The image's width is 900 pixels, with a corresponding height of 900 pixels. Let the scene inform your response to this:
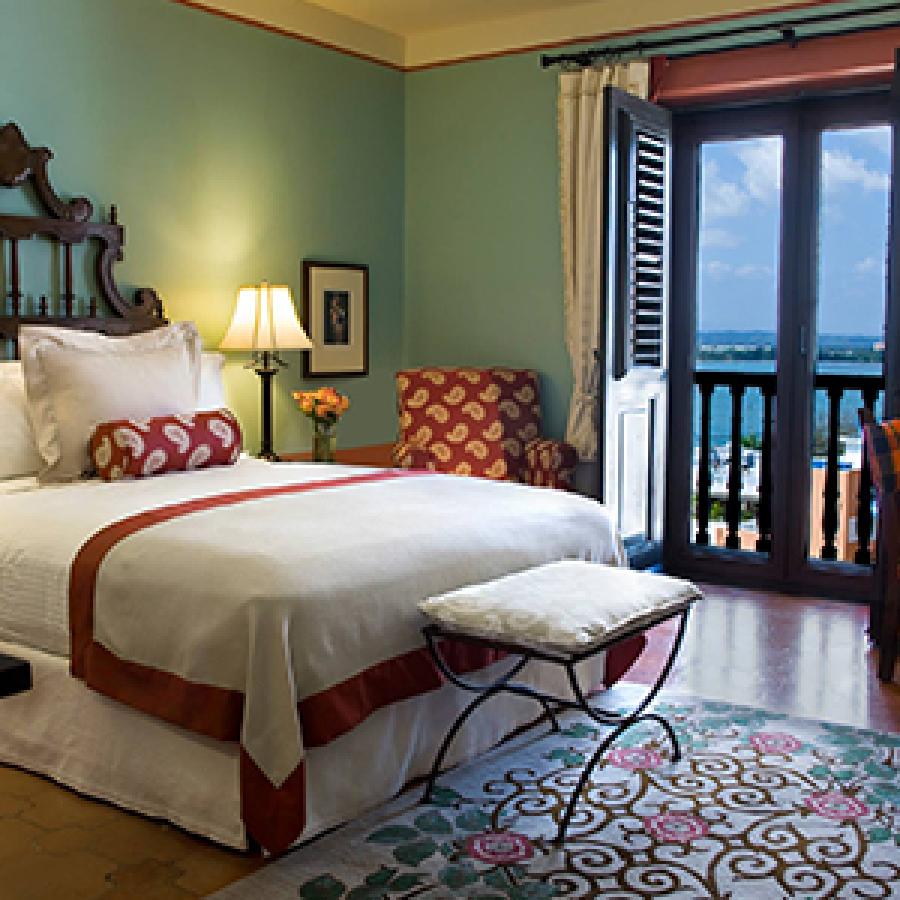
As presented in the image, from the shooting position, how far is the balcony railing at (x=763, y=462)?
553cm

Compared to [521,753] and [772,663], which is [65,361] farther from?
[772,663]

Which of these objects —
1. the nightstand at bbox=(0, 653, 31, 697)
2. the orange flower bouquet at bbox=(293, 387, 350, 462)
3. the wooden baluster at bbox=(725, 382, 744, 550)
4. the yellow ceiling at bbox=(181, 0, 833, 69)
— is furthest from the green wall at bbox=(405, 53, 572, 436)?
the nightstand at bbox=(0, 653, 31, 697)

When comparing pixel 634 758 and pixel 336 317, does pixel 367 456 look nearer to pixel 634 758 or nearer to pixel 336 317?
pixel 336 317

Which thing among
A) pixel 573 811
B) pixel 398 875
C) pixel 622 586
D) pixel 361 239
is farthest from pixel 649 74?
pixel 398 875

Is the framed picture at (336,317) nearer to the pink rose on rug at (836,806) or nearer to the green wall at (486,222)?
the green wall at (486,222)

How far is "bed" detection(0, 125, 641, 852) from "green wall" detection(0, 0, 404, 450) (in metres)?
1.57

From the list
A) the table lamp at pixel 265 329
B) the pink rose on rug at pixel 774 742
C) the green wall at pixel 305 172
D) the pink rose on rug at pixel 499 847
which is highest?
the green wall at pixel 305 172

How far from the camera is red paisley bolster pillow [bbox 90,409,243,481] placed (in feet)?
11.7

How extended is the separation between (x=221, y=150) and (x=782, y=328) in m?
2.69

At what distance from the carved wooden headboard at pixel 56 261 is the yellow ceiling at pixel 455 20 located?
1.13 m

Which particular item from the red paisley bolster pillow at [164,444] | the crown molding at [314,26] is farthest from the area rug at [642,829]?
the crown molding at [314,26]

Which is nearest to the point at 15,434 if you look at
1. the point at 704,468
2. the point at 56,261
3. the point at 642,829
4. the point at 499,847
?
the point at 56,261

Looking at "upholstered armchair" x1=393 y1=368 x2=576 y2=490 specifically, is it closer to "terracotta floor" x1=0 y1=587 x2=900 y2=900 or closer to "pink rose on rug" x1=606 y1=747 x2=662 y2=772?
"terracotta floor" x1=0 y1=587 x2=900 y2=900

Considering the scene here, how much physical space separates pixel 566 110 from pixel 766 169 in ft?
3.26
